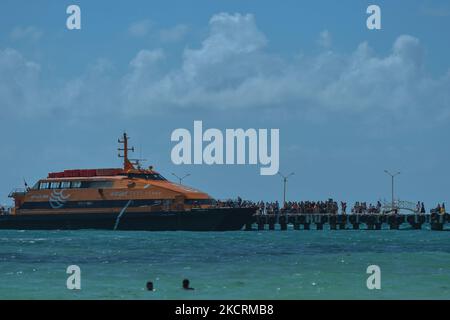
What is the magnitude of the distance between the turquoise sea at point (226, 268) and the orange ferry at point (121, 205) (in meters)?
12.9

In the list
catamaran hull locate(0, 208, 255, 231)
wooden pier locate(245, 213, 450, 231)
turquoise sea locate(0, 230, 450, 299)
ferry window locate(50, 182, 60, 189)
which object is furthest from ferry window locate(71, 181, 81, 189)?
wooden pier locate(245, 213, 450, 231)

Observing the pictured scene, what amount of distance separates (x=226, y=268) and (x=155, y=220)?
132 feet

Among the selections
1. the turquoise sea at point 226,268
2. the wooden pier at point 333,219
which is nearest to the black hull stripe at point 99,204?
the wooden pier at point 333,219

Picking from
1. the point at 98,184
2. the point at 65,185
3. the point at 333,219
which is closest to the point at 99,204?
the point at 98,184

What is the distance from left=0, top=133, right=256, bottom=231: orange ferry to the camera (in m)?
84.8

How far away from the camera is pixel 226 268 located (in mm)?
45312

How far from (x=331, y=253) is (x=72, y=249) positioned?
16.1 meters

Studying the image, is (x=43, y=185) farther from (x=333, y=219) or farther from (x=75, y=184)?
(x=333, y=219)

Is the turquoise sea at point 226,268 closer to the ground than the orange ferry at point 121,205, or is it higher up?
closer to the ground

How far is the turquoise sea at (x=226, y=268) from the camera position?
35.5 metres

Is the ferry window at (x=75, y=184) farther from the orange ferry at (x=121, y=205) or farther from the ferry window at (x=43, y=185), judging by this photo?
the ferry window at (x=43, y=185)

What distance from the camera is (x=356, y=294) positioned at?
115ft

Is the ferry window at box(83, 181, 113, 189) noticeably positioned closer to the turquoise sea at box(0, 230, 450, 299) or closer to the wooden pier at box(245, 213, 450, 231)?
the wooden pier at box(245, 213, 450, 231)

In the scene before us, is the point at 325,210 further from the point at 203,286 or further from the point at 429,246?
the point at 203,286
